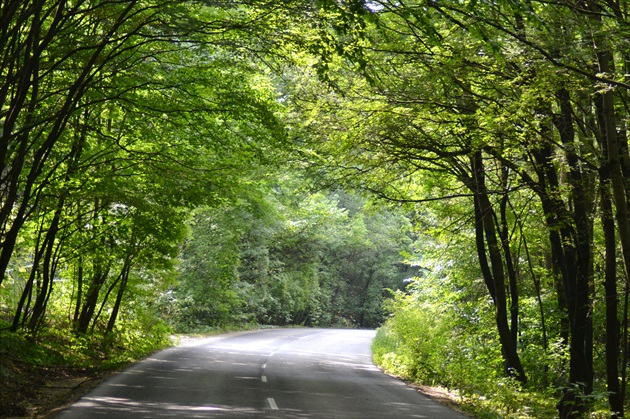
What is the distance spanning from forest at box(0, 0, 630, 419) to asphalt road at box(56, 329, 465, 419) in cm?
151

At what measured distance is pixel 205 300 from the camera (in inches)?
1384

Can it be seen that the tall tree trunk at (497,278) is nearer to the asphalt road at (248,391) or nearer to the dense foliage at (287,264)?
the asphalt road at (248,391)

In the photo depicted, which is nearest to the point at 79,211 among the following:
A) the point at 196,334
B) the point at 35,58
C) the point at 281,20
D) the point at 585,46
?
the point at 35,58

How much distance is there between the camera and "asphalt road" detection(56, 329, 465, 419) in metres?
10.5

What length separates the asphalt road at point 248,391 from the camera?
10461 millimetres

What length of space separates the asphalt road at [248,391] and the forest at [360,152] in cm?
151

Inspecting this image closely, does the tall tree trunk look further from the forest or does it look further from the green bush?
the green bush

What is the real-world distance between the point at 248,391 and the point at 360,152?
19.2 feet

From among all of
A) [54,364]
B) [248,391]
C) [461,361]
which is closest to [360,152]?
[248,391]

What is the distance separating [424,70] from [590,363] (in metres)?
6.63

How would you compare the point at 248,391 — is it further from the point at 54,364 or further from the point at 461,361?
the point at 461,361

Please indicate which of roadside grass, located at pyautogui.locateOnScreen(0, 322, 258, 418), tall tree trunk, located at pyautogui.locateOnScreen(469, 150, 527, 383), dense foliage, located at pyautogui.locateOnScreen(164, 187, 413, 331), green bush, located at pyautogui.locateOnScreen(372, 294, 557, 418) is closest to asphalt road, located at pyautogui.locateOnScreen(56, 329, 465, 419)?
roadside grass, located at pyautogui.locateOnScreen(0, 322, 258, 418)

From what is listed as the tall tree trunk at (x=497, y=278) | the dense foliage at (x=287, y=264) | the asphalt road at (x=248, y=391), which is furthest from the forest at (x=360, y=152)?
the dense foliage at (x=287, y=264)

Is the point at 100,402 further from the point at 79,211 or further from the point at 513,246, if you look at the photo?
the point at 513,246
